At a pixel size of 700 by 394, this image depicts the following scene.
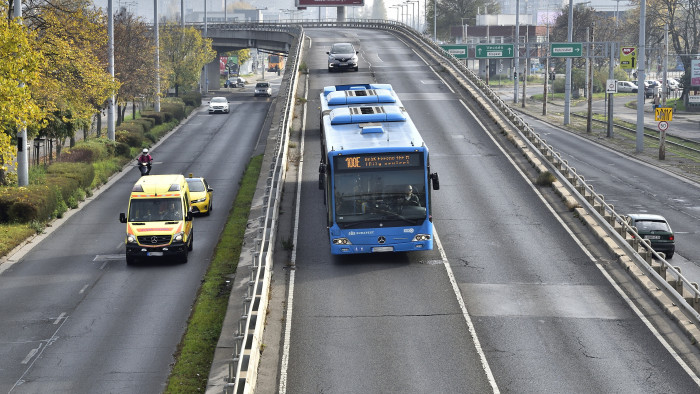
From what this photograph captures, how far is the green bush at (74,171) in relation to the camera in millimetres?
40750

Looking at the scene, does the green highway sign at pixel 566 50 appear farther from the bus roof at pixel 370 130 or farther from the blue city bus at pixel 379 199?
the blue city bus at pixel 379 199

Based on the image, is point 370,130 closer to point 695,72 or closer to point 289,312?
point 289,312

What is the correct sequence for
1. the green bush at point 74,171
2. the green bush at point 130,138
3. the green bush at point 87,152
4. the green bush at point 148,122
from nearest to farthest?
the green bush at point 74,171 → the green bush at point 87,152 → the green bush at point 130,138 → the green bush at point 148,122

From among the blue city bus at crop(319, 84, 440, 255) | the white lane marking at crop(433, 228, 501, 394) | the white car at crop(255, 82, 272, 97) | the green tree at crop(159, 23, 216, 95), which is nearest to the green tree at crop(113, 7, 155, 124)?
the green tree at crop(159, 23, 216, 95)

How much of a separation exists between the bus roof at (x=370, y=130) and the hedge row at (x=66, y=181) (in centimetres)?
1230

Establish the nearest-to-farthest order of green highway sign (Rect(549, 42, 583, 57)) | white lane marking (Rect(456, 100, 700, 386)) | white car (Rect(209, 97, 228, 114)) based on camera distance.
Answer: white lane marking (Rect(456, 100, 700, 386)), green highway sign (Rect(549, 42, 583, 57)), white car (Rect(209, 97, 228, 114))

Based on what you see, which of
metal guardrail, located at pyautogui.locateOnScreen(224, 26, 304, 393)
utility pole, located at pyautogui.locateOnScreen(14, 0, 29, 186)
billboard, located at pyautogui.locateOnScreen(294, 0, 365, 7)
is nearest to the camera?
metal guardrail, located at pyautogui.locateOnScreen(224, 26, 304, 393)

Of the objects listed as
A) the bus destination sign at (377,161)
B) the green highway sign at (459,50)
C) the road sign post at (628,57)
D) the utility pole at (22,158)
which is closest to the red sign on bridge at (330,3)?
the green highway sign at (459,50)

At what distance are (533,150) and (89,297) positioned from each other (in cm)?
2018

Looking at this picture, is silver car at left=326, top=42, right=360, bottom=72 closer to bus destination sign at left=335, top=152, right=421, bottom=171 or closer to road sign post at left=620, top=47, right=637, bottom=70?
road sign post at left=620, top=47, right=637, bottom=70

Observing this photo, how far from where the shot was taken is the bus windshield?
24734 mm

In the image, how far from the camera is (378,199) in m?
24.8

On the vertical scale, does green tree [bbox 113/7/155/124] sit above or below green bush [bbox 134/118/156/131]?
above

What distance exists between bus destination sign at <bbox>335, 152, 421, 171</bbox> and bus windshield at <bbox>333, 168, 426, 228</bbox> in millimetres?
160
